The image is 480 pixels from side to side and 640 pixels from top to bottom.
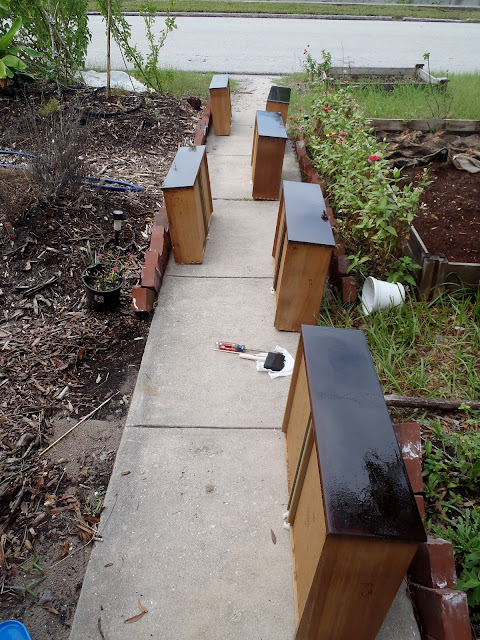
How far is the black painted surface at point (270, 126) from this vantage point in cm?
504

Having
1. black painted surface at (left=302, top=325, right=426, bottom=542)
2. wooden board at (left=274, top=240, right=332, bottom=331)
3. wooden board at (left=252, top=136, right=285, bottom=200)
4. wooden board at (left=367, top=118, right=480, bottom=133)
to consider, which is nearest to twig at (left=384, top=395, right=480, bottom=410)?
black painted surface at (left=302, top=325, right=426, bottom=542)

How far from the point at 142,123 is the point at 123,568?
20.3 ft

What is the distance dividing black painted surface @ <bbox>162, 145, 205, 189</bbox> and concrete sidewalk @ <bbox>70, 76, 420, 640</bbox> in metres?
0.82

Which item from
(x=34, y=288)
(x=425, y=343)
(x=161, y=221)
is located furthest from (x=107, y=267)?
(x=425, y=343)

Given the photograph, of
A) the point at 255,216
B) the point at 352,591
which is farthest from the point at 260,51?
the point at 352,591

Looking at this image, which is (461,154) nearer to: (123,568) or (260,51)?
(123,568)

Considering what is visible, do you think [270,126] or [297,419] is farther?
[270,126]

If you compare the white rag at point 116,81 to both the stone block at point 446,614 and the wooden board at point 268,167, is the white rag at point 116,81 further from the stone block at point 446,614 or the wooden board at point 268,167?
the stone block at point 446,614

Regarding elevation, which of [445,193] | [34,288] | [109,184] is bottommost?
[34,288]

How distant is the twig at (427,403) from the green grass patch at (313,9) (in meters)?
17.0

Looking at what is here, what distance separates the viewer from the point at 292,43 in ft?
42.5

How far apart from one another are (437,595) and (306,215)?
8.29 ft

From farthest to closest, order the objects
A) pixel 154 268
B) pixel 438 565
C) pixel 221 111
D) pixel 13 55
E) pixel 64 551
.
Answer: pixel 13 55 < pixel 221 111 < pixel 154 268 < pixel 64 551 < pixel 438 565

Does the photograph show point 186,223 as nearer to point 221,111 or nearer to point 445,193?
point 445,193
